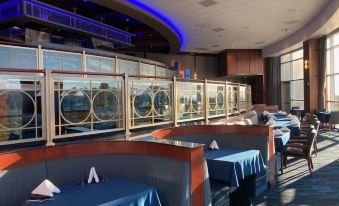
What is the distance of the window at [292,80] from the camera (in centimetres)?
1555

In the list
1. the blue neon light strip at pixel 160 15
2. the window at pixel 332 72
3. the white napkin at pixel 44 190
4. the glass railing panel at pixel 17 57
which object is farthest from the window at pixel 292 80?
the white napkin at pixel 44 190

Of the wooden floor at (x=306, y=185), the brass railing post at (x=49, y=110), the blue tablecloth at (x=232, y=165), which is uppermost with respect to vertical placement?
the brass railing post at (x=49, y=110)

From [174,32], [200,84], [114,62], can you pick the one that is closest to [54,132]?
[200,84]

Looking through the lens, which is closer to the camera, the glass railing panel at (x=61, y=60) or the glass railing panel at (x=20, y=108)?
the glass railing panel at (x=20, y=108)

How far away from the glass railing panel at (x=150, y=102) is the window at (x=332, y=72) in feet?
33.0

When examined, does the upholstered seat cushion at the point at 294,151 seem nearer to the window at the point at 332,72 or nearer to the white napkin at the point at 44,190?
the white napkin at the point at 44,190

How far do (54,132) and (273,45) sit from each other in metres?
14.1

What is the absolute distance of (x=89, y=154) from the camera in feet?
10.9

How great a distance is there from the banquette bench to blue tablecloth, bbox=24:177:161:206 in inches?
11.6

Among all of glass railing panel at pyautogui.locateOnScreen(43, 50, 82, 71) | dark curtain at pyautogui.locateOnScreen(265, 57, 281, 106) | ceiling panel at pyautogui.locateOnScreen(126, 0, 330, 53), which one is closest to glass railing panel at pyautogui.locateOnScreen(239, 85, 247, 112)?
ceiling panel at pyautogui.locateOnScreen(126, 0, 330, 53)

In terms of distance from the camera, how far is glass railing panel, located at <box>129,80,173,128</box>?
433 centimetres

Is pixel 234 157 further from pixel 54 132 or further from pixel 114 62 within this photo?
pixel 114 62

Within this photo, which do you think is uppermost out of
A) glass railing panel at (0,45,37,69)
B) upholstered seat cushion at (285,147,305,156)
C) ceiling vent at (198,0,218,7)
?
ceiling vent at (198,0,218,7)

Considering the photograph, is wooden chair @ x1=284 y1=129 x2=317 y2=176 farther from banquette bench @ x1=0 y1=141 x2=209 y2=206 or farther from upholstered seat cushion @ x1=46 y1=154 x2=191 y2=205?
upholstered seat cushion @ x1=46 y1=154 x2=191 y2=205
